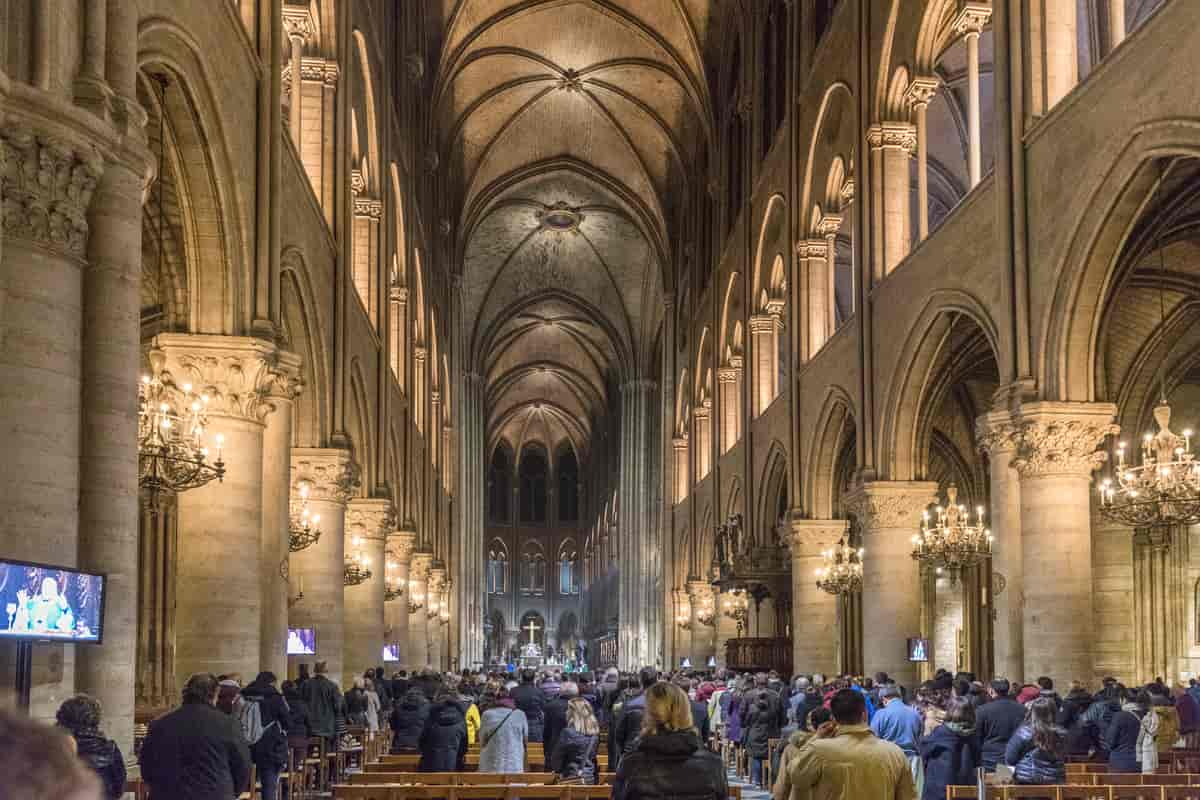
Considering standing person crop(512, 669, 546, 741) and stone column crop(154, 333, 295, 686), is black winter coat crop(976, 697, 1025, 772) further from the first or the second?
stone column crop(154, 333, 295, 686)

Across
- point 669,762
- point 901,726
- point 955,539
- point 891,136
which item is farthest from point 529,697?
point 891,136

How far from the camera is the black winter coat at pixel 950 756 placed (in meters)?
9.19

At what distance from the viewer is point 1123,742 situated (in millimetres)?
11711

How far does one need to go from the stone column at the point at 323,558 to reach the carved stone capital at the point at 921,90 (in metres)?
9.48

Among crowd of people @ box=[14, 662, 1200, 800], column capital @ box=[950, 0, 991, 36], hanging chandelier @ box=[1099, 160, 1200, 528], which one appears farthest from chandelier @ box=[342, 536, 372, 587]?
hanging chandelier @ box=[1099, 160, 1200, 528]

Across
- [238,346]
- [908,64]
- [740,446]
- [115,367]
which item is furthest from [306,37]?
[740,446]

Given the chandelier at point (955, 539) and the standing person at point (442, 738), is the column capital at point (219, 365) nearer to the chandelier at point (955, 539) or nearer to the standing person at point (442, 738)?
the standing person at point (442, 738)

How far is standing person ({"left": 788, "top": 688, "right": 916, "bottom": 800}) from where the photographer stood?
16.4 ft

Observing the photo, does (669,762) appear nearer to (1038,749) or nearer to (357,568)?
(1038,749)

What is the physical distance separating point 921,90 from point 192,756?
15.9 metres

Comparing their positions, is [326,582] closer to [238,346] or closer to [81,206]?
[238,346]

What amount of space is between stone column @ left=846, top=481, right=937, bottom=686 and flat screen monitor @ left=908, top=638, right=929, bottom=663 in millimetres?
192

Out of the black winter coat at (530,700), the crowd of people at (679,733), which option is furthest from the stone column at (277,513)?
the black winter coat at (530,700)

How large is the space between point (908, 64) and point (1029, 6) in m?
4.97
